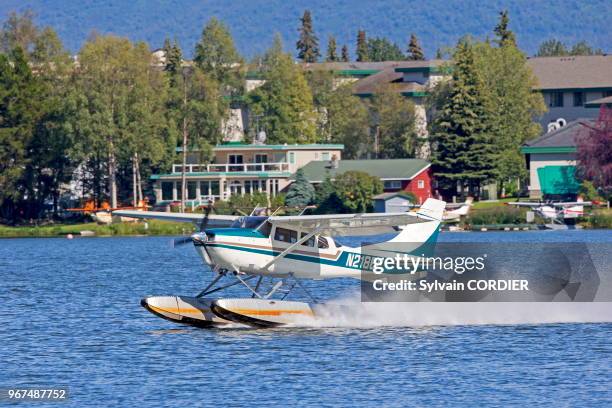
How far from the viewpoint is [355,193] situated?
72375 millimetres

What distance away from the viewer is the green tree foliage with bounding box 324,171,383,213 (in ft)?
237

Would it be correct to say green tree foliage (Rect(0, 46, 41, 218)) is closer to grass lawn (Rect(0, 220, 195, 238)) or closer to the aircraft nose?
grass lawn (Rect(0, 220, 195, 238))

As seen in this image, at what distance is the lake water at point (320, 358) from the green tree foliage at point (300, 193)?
40.6 m

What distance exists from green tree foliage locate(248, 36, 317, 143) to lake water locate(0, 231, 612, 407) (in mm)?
54218

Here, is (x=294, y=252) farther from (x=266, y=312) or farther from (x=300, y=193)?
(x=300, y=193)

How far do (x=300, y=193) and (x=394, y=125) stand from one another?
16212mm

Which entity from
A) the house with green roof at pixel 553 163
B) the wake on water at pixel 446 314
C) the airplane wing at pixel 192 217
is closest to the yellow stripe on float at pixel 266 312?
the wake on water at pixel 446 314

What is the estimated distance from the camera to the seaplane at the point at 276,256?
24.3m

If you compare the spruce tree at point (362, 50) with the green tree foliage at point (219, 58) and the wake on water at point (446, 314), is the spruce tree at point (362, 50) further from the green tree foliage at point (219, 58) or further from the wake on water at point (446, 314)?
the wake on water at point (446, 314)

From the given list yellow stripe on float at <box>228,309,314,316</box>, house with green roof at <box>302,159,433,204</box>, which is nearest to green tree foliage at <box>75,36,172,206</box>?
house with green roof at <box>302,159,433,204</box>

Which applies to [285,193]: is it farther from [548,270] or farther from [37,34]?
[548,270]

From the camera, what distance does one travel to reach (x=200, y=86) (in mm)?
79000

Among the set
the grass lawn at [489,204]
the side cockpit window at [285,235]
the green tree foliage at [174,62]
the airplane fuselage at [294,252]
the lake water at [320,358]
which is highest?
the green tree foliage at [174,62]

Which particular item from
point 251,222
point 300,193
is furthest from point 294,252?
point 300,193
